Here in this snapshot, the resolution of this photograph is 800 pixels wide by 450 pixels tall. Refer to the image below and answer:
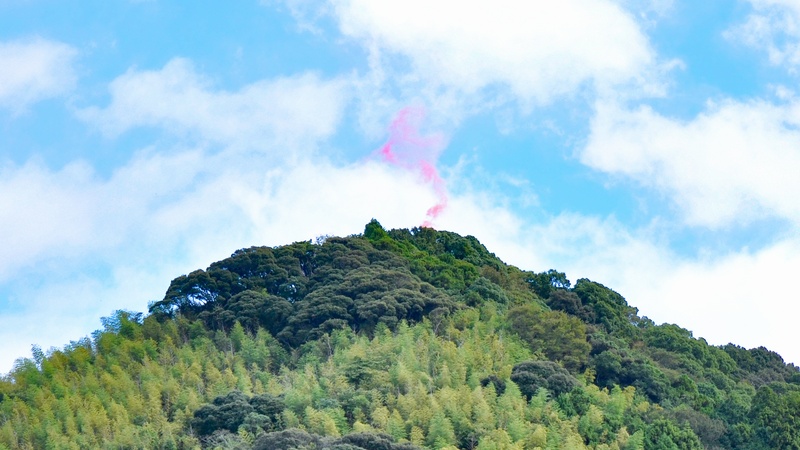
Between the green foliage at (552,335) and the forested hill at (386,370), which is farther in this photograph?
the green foliage at (552,335)

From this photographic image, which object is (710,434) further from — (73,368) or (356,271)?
(73,368)

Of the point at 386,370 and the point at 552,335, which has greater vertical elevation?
the point at 552,335

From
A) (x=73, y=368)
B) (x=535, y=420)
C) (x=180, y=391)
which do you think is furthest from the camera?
(x=73, y=368)

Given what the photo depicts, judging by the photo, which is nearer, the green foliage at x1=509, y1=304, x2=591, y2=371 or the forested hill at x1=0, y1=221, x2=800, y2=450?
the forested hill at x1=0, y1=221, x2=800, y2=450

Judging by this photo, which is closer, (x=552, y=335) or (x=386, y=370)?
(x=386, y=370)

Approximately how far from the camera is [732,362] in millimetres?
82188

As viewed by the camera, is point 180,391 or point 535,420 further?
point 180,391

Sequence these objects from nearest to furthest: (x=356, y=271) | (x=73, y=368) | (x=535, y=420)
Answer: (x=535, y=420) < (x=73, y=368) < (x=356, y=271)

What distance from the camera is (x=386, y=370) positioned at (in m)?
62.6

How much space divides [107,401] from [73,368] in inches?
309

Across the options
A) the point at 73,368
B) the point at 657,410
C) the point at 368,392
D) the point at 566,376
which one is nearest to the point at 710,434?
the point at 657,410

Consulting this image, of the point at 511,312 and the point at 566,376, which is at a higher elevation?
the point at 511,312

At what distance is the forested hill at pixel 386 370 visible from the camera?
58719 mm

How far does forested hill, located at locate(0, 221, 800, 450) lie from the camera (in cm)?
5872
